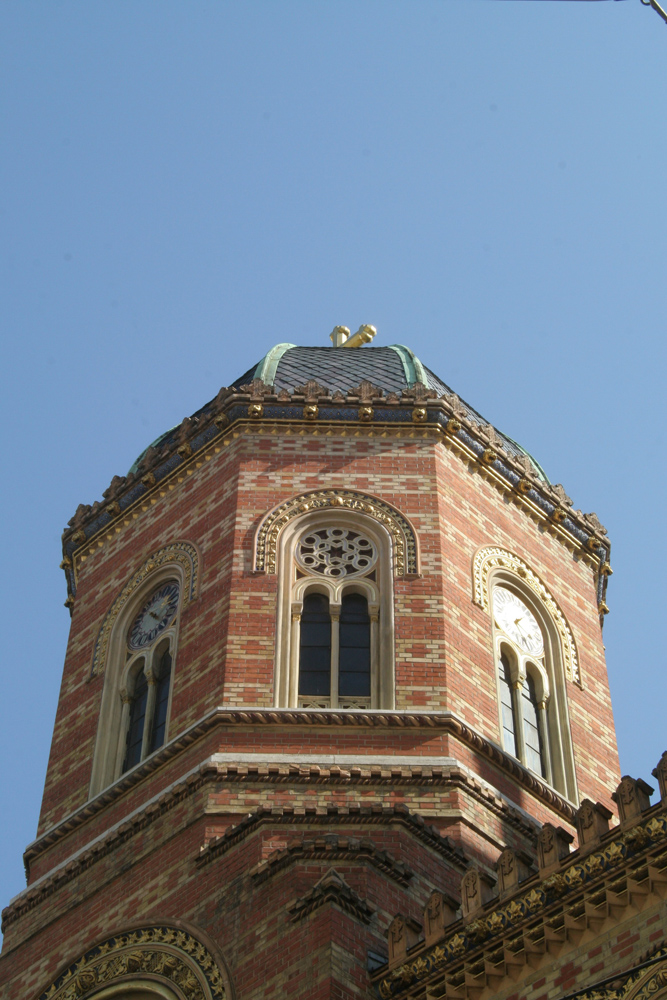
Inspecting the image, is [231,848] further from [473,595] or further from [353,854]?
[473,595]

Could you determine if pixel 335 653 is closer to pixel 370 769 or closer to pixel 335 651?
pixel 335 651

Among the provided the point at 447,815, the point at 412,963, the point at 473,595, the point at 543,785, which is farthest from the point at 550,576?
the point at 412,963

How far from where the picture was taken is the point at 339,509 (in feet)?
81.1

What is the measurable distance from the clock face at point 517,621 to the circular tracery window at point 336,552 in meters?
1.88

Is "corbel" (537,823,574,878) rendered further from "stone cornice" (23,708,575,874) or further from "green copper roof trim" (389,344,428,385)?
"green copper roof trim" (389,344,428,385)

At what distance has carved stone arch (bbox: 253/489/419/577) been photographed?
24.0 meters

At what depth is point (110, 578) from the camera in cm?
2614

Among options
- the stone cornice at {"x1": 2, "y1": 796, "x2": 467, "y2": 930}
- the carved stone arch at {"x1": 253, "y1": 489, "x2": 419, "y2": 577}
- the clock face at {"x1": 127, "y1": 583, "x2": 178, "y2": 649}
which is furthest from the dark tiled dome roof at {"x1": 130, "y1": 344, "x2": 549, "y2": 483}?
the stone cornice at {"x1": 2, "y1": 796, "x2": 467, "y2": 930}

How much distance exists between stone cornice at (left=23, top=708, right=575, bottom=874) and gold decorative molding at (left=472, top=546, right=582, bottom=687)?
2.80 m

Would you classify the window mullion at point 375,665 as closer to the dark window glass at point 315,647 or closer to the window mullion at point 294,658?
the dark window glass at point 315,647

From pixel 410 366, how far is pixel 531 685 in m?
6.30

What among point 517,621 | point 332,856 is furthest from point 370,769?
point 517,621

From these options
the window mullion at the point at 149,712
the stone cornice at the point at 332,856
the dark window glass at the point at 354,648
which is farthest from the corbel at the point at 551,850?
the window mullion at the point at 149,712

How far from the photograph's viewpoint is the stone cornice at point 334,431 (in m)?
A: 26.0
